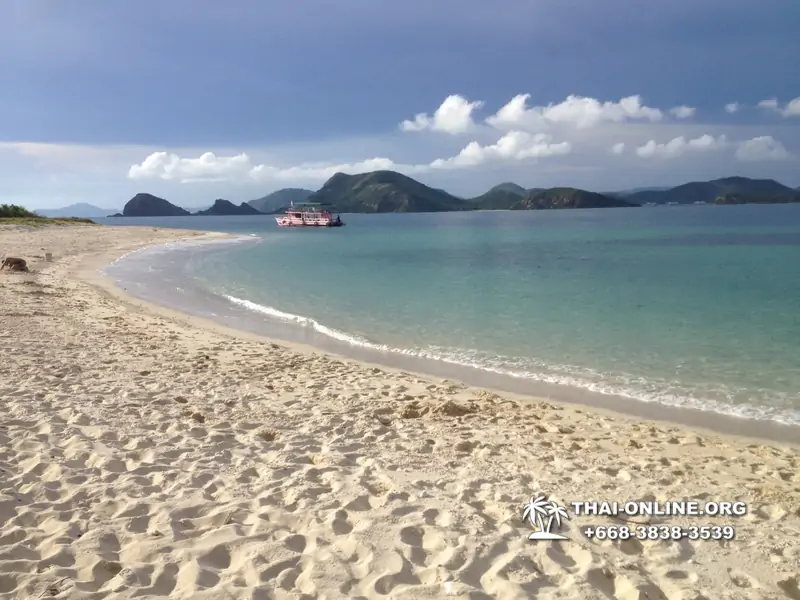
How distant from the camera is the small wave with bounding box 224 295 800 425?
29.8 ft

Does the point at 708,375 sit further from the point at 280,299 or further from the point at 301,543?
the point at 280,299

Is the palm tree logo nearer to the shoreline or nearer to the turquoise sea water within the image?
the shoreline

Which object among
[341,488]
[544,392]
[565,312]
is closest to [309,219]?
[565,312]

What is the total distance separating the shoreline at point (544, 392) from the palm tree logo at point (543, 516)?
397cm

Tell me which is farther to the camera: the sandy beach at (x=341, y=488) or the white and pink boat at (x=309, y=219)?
the white and pink boat at (x=309, y=219)

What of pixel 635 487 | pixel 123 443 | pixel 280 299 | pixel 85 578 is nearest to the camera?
pixel 85 578

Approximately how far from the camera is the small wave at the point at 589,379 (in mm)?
9078

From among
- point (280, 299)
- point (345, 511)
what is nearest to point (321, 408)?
point (345, 511)

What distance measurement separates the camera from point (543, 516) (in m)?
5.13

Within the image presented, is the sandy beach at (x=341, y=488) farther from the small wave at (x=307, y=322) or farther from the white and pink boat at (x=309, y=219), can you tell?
the white and pink boat at (x=309, y=219)

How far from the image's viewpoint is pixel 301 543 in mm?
4566

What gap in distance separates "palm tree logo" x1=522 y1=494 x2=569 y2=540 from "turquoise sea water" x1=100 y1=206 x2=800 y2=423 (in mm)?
5108

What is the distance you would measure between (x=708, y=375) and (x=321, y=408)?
777 centimetres

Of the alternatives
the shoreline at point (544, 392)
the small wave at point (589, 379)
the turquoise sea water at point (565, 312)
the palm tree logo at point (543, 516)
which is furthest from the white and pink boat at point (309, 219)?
the palm tree logo at point (543, 516)
